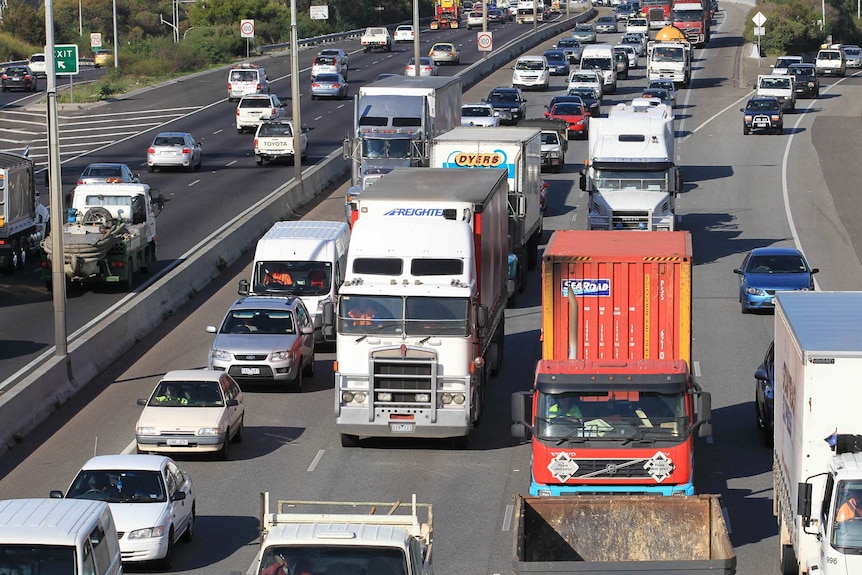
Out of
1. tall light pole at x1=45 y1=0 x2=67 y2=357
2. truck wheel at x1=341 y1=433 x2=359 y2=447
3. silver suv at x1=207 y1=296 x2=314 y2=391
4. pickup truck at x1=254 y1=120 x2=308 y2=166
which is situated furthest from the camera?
pickup truck at x1=254 y1=120 x2=308 y2=166

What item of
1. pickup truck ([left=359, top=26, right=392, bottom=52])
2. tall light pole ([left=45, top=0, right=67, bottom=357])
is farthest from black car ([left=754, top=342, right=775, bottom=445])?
pickup truck ([left=359, top=26, right=392, bottom=52])

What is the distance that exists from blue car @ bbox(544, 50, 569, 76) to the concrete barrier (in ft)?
111

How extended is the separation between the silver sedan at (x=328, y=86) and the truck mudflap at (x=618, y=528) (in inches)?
2543

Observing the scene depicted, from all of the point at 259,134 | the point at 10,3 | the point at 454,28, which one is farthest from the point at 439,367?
the point at 10,3

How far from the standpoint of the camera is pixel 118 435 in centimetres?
2570

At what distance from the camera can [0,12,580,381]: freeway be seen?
35.7 meters

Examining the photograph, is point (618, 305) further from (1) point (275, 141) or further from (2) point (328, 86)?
(2) point (328, 86)

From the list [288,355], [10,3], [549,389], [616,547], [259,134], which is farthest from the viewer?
[10,3]

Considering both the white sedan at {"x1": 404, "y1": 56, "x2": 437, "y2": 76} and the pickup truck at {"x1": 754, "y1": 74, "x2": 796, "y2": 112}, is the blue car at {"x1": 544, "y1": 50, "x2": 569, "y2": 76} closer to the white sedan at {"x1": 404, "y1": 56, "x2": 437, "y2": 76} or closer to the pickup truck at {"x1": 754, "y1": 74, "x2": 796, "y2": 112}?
the white sedan at {"x1": 404, "y1": 56, "x2": 437, "y2": 76}

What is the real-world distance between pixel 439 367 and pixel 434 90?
26686 millimetres

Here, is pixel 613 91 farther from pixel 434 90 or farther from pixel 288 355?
pixel 288 355

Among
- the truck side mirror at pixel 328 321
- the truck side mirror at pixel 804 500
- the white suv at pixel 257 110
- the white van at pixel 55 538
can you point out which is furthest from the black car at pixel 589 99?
the white van at pixel 55 538

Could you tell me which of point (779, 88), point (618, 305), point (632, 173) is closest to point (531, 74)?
point (779, 88)

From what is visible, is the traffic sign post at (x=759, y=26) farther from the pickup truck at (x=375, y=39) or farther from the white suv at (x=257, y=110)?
the white suv at (x=257, y=110)
